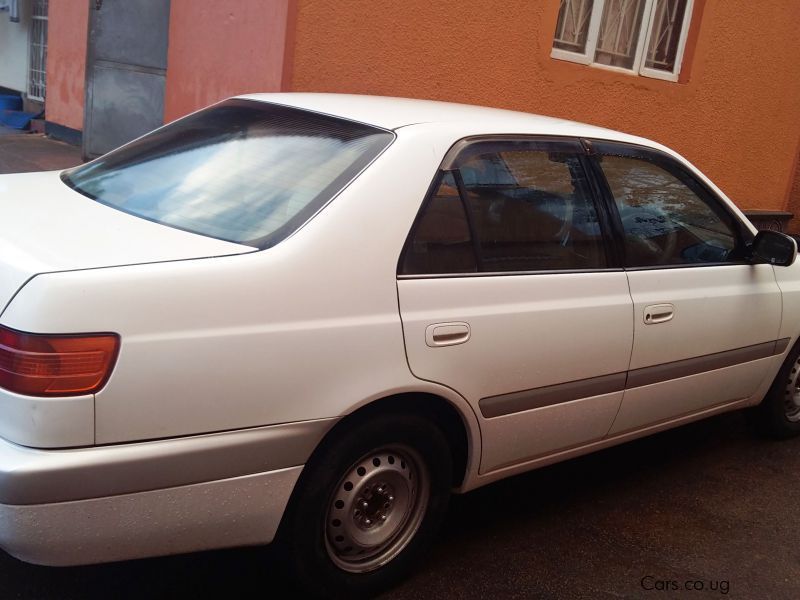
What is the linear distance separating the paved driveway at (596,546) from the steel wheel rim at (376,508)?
0.20 m

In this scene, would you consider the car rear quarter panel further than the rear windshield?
No

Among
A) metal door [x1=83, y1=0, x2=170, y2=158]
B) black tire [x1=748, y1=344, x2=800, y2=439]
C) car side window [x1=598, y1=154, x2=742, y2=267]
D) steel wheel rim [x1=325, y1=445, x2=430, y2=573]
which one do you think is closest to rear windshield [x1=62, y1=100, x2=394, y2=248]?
steel wheel rim [x1=325, y1=445, x2=430, y2=573]

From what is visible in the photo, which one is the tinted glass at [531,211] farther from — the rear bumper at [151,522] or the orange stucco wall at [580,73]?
the orange stucco wall at [580,73]

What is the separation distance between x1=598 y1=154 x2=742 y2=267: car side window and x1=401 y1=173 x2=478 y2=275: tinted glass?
890 millimetres

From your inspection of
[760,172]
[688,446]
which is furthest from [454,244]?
[760,172]

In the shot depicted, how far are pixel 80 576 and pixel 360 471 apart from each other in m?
1.03

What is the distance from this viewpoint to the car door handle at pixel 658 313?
362 cm

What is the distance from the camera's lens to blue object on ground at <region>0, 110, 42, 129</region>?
12.2m

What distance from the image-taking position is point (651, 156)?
3912 millimetres

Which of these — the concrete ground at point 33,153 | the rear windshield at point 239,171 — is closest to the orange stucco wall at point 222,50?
the concrete ground at point 33,153

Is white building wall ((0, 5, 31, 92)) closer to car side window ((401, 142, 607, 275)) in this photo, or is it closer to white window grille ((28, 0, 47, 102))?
white window grille ((28, 0, 47, 102))

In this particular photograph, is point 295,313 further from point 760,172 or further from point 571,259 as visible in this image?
point 760,172

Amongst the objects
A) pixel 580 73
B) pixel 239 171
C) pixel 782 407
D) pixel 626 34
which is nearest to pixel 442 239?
pixel 239 171

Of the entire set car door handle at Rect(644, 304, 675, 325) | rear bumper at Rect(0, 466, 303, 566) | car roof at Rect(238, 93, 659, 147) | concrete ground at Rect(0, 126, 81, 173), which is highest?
car roof at Rect(238, 93, 659, 147)
